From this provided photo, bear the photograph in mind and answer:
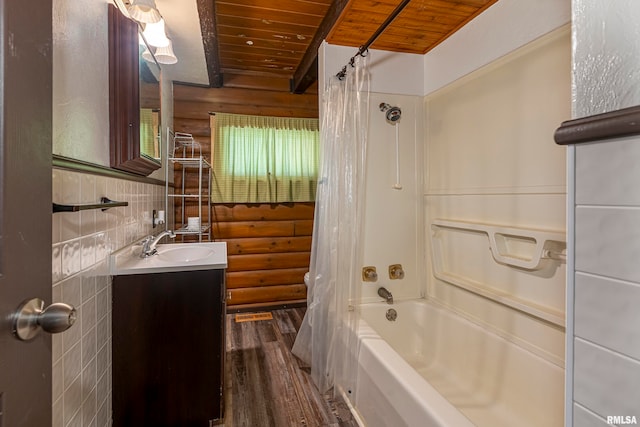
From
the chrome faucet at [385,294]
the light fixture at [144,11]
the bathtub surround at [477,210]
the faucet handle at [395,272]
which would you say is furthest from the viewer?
the faucet handle at [395,272]

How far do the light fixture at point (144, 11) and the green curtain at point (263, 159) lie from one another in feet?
4.83

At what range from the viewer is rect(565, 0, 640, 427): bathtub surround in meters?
0.52

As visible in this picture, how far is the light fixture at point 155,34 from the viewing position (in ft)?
5.86

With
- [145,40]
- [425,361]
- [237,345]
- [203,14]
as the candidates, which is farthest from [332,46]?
[237,345]

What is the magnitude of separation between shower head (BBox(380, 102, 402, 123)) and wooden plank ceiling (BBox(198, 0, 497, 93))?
Answer: 425 millimetres

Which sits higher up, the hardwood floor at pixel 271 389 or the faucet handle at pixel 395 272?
the faucet handle at pixel 395 272

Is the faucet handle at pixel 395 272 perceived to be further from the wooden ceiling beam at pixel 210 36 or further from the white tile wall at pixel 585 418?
the wooden ceiling beam at pixel 210 36

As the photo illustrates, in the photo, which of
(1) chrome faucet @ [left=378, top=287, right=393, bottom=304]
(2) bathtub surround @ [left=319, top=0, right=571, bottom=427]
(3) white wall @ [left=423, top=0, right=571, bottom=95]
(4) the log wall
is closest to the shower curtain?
(2) bathtub surround @ [left=319, top=0, right=571, bottom=427]

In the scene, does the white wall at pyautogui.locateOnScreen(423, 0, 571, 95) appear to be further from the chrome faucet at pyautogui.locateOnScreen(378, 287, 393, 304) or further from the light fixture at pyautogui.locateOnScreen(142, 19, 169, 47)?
the light fixture at pyautogui.locateOnScreen(142, 19, 169, 47)

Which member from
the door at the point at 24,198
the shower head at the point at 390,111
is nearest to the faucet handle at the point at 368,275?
the shower head at the point at 390,111

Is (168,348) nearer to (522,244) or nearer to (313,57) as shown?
(522,244)

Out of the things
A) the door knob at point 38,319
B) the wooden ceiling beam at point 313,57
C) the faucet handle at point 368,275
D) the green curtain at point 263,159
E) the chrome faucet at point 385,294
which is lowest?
the chrome faucet at point 385,294

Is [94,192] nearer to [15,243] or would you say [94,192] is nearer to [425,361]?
[15,243]

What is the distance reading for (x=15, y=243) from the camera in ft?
1.69
